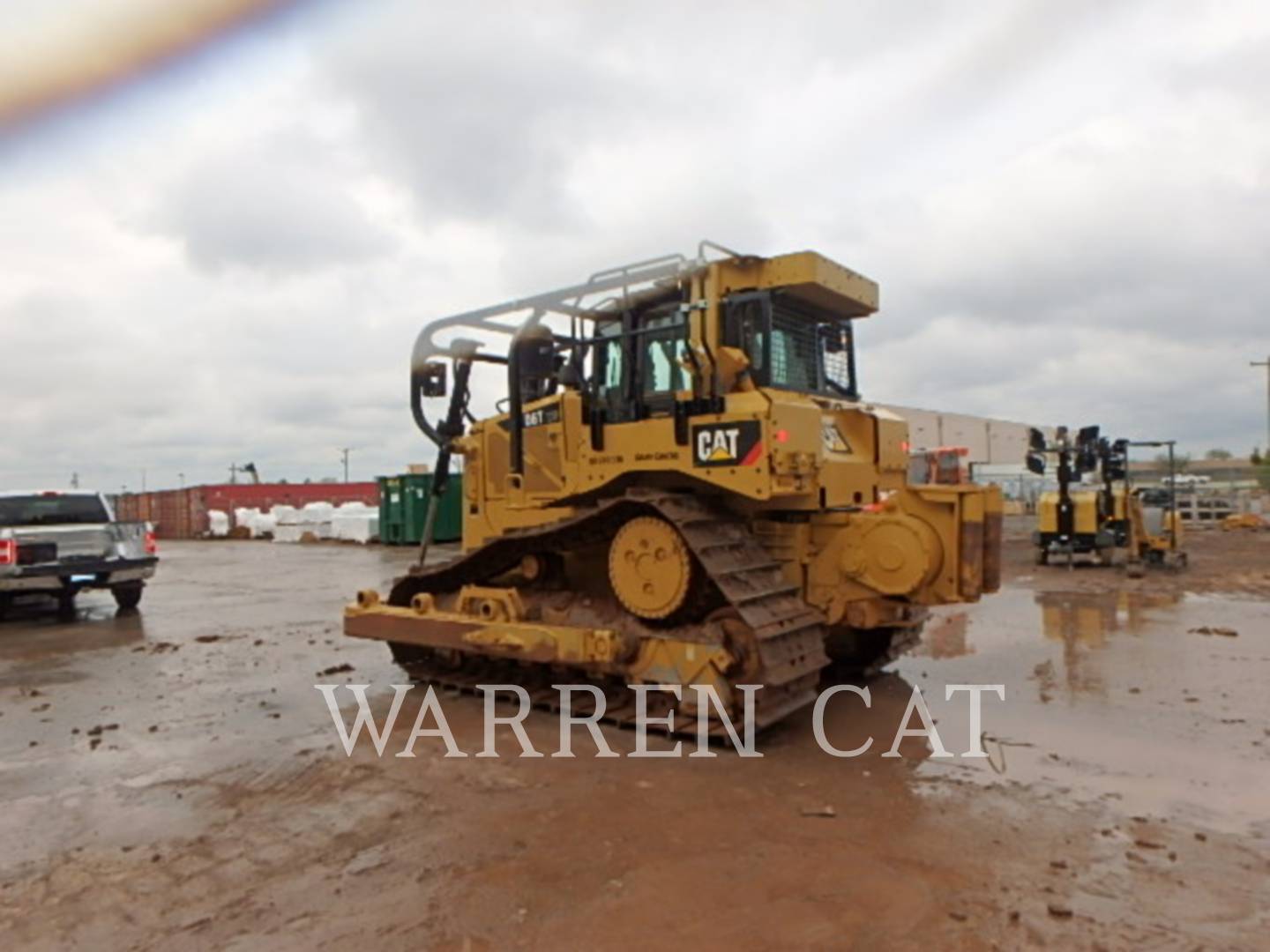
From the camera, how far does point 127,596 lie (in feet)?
40.6

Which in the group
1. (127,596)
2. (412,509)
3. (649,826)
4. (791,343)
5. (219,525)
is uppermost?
(791,343)

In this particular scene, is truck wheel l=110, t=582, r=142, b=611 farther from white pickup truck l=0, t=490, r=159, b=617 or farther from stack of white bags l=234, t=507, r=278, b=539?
stack of white bags l=234, t=507, r=278, b=539

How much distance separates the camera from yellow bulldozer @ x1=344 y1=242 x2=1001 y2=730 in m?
5.47

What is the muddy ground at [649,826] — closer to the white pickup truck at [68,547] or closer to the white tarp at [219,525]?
the white pickup truck at [68,547]

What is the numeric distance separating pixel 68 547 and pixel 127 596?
1407 millimetres

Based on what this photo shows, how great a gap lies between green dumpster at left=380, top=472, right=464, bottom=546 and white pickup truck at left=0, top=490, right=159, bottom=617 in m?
11.6

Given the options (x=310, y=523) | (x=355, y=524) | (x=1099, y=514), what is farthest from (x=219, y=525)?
(x=1099, y=514)

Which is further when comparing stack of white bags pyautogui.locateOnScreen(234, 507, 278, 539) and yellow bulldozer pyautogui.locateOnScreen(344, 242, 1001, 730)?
stack of white bags pyautogui.locateOnScreen(234, 507, 278, 539)

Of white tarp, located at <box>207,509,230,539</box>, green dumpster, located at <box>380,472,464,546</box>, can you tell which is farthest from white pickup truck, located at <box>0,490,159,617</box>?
white tarp, located at <box>207,509,230,539</box>

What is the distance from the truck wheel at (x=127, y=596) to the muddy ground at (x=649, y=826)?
199 inches

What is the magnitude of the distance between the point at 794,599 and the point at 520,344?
2872mm

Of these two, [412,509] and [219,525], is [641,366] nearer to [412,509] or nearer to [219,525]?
[412,509]

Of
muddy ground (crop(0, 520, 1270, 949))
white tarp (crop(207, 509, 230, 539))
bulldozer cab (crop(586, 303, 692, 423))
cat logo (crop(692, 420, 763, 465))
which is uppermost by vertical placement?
bulldozer cab (crop(586, 303, 692, 423))

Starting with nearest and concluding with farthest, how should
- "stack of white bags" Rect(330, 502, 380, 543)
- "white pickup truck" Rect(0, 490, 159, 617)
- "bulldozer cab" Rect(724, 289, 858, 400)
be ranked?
1. "bulldozer cab" Rect(724, 289, 858, 400)
2. "white pickup truck" Rect(0, 490, 159, 617)
3. "stack of white bags" Rect(330, 502, 380, 543)
